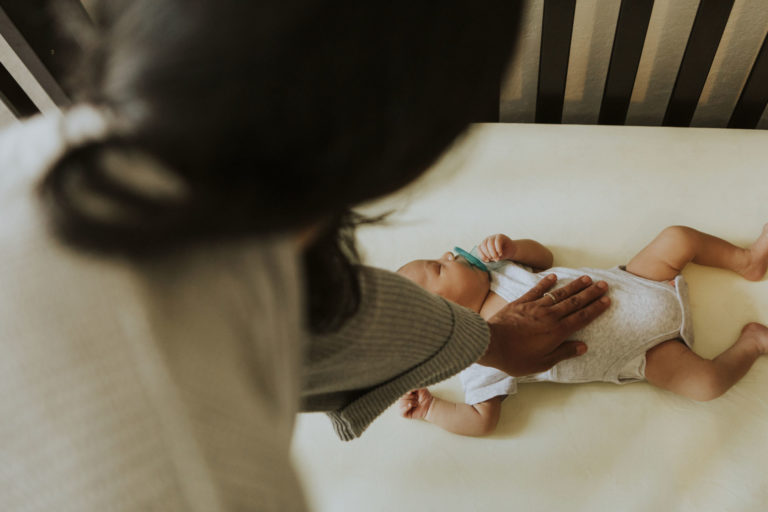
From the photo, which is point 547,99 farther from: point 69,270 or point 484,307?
point 69,270

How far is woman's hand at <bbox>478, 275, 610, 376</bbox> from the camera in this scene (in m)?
0.82

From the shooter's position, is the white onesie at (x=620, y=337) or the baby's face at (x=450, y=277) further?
the baby's face at (x=450, y=277)

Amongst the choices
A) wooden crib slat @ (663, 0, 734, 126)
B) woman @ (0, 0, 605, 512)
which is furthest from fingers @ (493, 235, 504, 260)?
woman @ (0, 0, 605, 512)

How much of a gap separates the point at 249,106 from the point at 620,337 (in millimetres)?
781

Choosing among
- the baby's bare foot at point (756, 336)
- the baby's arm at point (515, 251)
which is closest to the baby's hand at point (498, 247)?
the baby's arm at point (515, 251)

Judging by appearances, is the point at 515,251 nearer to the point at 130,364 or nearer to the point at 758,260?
the point at 758,260

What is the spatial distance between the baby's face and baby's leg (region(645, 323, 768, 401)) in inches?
11.7

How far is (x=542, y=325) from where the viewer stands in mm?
864

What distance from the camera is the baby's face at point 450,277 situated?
99cm

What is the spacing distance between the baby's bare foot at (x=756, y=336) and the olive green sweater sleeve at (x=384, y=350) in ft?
1.38

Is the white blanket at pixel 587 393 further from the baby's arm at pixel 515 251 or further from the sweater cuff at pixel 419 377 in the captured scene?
the sweater cuff at pixel 419 377

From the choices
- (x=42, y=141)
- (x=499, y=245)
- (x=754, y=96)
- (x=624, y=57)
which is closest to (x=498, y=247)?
(x=499, y=245)

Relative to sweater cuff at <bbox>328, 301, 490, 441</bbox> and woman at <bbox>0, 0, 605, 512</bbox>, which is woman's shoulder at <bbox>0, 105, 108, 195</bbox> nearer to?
woman at <bbox>0, 0, 605, 512</bbox>

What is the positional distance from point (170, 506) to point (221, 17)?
249mm
